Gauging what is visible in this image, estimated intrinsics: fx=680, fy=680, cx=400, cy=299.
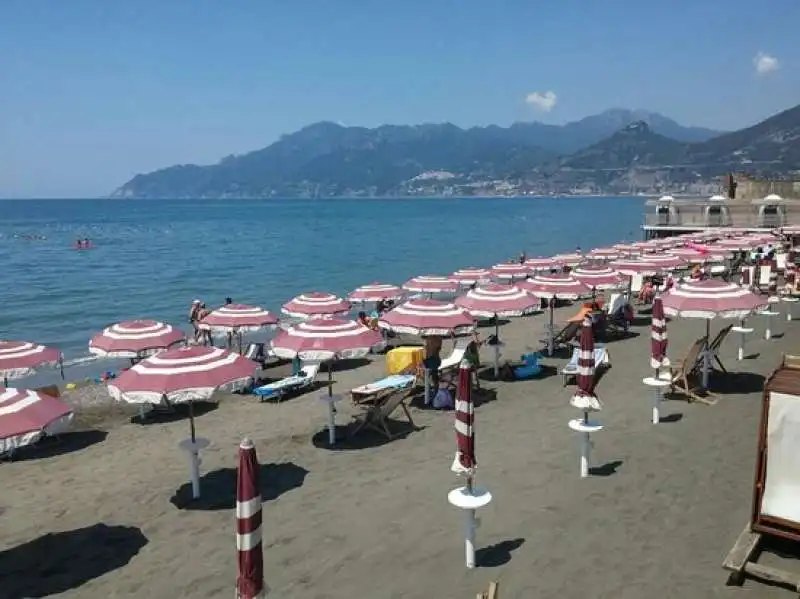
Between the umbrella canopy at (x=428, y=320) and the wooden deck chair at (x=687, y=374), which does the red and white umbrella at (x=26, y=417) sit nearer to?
the umbrella canopy at (x=428, y=320)

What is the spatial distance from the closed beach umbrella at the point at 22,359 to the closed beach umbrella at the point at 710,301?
9994 millimetres

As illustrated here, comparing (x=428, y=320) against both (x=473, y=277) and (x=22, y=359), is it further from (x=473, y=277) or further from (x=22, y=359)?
(x=473, y=277)

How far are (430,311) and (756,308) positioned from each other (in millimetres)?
5060

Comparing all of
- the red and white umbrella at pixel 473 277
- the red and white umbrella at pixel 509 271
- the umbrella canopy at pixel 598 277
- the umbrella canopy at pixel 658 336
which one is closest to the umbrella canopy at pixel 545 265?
the red and white umbrella at pixel 509 271

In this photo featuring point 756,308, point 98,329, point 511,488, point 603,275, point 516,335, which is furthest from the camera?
point 98,329

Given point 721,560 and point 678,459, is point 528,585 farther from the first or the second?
point 678,459

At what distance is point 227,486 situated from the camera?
29.0 feet

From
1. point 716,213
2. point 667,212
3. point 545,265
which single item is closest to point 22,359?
point 545,265

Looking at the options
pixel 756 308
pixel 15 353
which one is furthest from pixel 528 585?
pixel 15 353

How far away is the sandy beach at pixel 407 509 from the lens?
6188 millimetres

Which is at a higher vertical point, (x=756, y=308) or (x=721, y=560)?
(x=756, y=308)

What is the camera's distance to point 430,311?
11.3m

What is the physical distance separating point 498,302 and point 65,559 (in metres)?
7.91

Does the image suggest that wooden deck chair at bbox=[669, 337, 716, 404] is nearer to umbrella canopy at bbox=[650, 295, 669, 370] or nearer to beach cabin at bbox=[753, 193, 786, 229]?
umbrella canopy at bbox=[650, 295, 669, 370]
